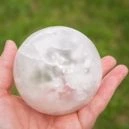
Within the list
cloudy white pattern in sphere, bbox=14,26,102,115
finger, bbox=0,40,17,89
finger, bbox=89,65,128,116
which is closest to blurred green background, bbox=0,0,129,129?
finger, bbox=89,65,128,116

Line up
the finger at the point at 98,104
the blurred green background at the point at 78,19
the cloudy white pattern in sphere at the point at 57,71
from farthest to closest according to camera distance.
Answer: the blurred green background at the point at 78,19 → the finger at the point at 98,104 → the cloudy white pattern in sphere at the point at 57,71

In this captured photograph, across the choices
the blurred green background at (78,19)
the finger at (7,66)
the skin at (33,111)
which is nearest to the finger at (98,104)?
the skin at (33,111)

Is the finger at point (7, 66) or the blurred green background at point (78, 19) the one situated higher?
the finger at point (7, 66)

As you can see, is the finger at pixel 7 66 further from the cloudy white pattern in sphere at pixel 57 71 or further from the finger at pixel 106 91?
Answer: the finger at pixel 106 91

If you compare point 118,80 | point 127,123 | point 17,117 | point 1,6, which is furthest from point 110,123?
point 1,6

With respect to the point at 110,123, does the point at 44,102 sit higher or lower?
higher

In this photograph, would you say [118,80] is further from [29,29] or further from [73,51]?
[29,29]

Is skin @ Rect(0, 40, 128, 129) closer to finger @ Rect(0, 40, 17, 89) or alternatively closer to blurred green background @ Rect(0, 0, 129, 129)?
finger @ Rect(0, 40, 17, 89)
